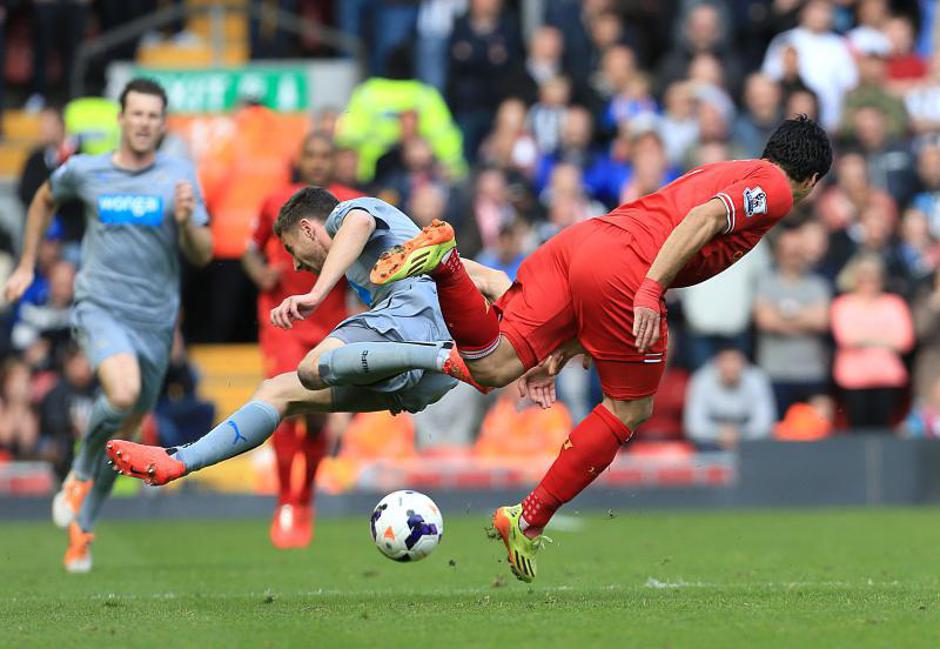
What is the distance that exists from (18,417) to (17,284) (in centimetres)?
641

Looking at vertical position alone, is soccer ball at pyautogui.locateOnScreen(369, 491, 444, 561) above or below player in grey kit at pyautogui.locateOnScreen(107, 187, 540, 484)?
below

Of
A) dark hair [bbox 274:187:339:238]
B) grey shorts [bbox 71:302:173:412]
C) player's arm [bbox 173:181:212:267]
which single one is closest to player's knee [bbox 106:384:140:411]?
grey shorts [bbox 71:302:173:412]

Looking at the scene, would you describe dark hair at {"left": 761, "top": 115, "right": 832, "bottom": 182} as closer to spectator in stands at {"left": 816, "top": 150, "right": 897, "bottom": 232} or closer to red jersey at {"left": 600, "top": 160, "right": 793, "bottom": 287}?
red jersey at {"left": 600, "top": 160, "right": 793, "bottom": 287}

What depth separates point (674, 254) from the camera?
26.5 feet

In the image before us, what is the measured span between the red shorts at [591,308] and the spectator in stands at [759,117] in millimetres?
9726

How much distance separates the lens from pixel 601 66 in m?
19.5

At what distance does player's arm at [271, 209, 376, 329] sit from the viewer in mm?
7914

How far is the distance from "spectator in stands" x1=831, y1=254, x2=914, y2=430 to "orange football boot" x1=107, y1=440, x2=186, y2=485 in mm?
9809

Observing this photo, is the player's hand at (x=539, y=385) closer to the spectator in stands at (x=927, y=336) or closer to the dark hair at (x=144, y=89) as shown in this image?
the dark hair at (x=144, y=89)

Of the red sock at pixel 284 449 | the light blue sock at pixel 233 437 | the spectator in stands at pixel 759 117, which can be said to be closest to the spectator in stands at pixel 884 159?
the spectator in stands at pixel 759 117

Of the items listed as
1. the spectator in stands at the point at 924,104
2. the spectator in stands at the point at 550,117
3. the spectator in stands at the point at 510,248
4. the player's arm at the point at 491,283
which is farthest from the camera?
the spectator in stands at the point at 924,104

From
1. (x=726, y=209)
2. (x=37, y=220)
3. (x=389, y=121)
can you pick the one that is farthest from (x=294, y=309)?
(x=389, y=121)

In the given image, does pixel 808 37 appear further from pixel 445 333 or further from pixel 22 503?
pixel 445 333

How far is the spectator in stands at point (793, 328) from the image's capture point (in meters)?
16.9
